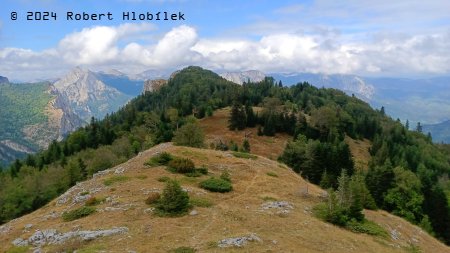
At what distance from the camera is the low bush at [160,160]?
5969 cm

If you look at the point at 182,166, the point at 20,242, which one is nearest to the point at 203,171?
the point at 182,166

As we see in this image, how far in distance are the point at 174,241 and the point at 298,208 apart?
1744cm

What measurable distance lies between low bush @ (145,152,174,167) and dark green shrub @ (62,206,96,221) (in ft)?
55.4

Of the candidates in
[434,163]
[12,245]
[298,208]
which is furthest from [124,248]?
[434,163]

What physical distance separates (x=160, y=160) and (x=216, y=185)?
41.8ft

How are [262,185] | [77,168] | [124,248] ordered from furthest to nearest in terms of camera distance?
1. [77,168]
2. [262,185]
3. [124,248]

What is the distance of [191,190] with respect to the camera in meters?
48.2

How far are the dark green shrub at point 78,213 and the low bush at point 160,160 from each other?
16885mm

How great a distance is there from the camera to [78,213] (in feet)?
139

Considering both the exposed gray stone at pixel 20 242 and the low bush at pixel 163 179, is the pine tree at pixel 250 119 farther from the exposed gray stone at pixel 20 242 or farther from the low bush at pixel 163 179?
the exposed gray stone at pixel 20 242

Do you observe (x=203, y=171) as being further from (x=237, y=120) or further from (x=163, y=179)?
(x=237, y=120)

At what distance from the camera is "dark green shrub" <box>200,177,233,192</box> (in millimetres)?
50109

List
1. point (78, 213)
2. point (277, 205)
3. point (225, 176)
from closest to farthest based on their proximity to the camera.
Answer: point (78, 213) < point (277, 205) < point (225, 176)

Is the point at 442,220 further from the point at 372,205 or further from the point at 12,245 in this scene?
the point at 12,245
